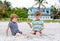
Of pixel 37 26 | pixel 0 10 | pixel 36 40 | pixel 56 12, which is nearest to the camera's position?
pixel 36 40

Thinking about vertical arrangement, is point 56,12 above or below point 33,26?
below

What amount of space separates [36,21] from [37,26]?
0.63 feet

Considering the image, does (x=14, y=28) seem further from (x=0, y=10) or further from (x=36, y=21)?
(x=0, y=10)

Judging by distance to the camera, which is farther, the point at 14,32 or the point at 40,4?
the point at 40,4

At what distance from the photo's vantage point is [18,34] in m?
8.55

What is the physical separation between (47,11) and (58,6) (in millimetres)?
20484

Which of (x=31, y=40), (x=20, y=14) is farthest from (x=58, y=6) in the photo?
(x=31, y=40)

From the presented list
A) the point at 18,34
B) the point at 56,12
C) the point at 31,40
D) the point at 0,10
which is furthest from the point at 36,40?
the point at 56,12

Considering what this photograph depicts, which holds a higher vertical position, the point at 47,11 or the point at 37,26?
the point at 37,26

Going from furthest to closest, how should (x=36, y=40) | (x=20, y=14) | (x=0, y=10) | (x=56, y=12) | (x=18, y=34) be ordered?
(x=56, y=12)
(x=20, y=14)
(x=0, y=10)
(x=18, y=34)
(x=36, y=40)

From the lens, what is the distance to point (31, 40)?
7242 mm

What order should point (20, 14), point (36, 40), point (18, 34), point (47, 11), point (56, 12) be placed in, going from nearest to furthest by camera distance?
point (36, 40) < point (18, 34) < point (20, 14) < point (56, 12) < point (47, 11)

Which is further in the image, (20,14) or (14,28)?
(20,14)

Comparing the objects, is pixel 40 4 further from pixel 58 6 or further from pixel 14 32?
pixel 14 32
